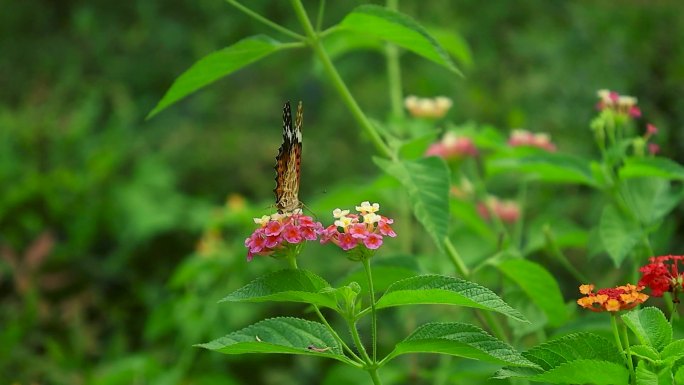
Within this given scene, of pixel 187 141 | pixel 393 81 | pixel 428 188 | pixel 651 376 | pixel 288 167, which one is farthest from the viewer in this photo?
pixel 187 141

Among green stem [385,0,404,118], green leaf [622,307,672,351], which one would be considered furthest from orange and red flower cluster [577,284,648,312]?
green stem [385,0,404,118]

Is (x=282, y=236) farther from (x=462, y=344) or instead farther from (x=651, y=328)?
(x=651, y=328)

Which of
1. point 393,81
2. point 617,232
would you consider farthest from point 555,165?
point 393,81

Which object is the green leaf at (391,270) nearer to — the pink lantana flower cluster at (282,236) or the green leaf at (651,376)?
the pink lantana flower cluster at (282,236)

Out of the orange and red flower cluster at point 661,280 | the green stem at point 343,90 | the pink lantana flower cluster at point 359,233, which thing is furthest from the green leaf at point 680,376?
the green stem at point 343,90

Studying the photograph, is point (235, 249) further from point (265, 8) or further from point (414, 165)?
point (265, 8)

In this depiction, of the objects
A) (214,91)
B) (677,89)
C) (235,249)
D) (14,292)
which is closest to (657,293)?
(235,249)

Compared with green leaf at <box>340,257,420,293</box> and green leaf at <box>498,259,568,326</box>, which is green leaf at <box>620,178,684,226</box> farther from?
green leaf at <box>340,257,420,293</box>
